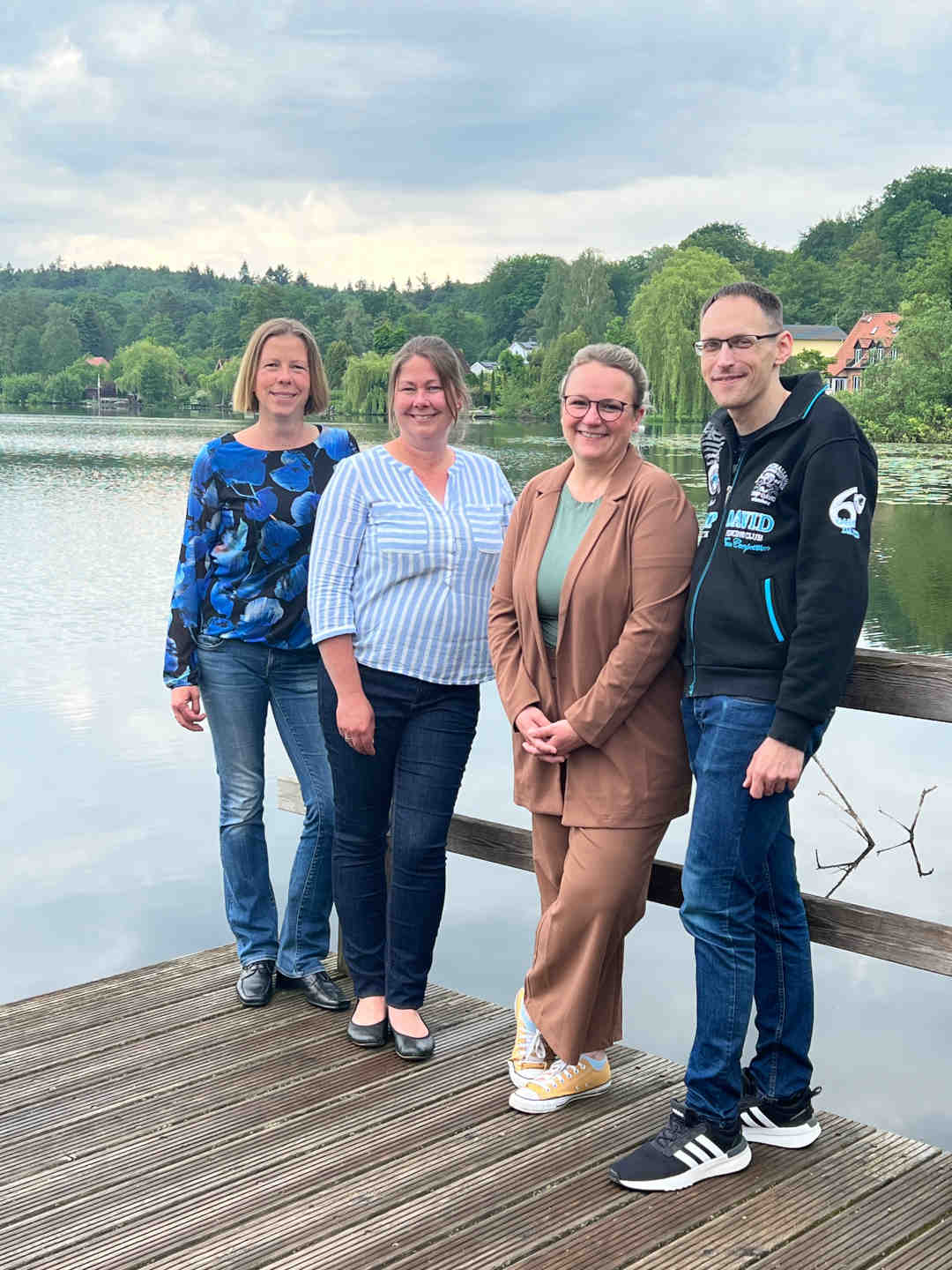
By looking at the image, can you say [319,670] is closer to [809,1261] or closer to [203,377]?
[809,1261]

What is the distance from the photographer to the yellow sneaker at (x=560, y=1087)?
3.15 metres

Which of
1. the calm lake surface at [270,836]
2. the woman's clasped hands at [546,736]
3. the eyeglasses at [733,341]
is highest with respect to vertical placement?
the eyeglasses at [733,341]

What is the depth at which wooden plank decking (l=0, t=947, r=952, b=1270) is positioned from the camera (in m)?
2.62

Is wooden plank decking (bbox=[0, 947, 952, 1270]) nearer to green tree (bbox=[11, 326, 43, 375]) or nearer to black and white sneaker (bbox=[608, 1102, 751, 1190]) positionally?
black and white sneaker (bbox=[608, 1102, 751, 1190])

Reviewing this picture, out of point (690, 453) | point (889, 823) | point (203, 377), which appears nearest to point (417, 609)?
point (889, 823)

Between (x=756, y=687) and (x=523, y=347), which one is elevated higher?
(x=523, y=347)

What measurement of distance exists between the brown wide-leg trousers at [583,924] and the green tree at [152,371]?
77082 millimetres

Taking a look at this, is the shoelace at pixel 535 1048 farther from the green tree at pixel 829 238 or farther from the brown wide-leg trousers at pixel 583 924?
the green tree at pixel 829 238

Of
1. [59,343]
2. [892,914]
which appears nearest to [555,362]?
[892,914]

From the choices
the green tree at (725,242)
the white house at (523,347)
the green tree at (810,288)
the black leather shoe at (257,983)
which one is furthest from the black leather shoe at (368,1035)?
the green tree at (725,242)

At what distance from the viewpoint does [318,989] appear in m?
3.80

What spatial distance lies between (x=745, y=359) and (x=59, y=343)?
295 feet

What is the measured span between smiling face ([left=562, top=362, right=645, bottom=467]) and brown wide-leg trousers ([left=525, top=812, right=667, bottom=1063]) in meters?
0.83

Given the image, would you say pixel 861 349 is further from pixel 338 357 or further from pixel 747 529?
pixel 747 529
